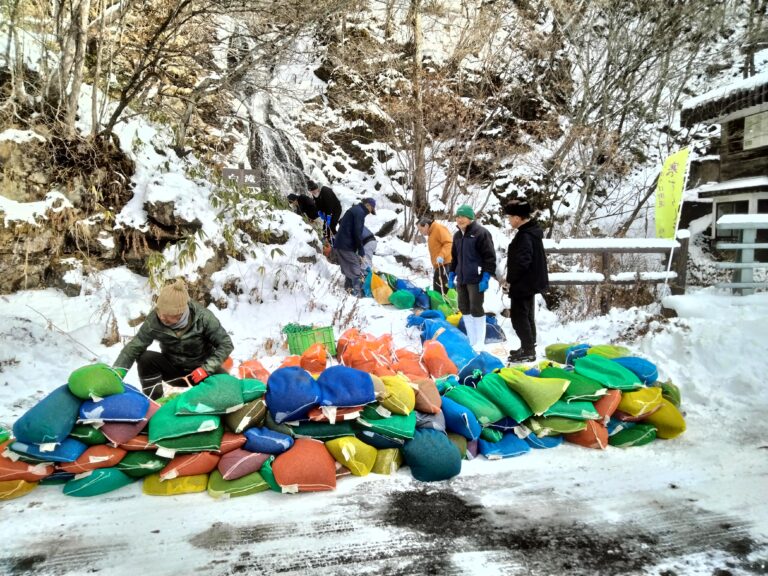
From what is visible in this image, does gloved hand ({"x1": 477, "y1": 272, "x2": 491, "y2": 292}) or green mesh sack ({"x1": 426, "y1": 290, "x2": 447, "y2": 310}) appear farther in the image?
green mesh sack ({"x1": 426, "y1": 290, "x2": 447, "y2": 310})

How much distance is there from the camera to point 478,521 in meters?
2.18

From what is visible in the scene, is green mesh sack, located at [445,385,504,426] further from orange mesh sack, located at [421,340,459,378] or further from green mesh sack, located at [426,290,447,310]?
green mesh sack, located at [426,290,447,310]

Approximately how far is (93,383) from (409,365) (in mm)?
2089

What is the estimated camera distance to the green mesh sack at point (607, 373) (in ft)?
9.72

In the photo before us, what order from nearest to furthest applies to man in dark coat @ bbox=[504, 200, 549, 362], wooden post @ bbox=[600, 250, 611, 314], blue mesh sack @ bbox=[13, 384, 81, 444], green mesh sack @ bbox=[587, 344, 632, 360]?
blue mesh sack @ bbox=[13, 384, 81, 444] → green mesh sack @ bbox=[587, 344, 632, 360] → man in dark coat @ bbox=[504, 200, 549, 362] → wooden post @ bbox=[600, 250, 611, 314]

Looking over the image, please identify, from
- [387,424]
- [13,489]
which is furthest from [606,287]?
[13,489]

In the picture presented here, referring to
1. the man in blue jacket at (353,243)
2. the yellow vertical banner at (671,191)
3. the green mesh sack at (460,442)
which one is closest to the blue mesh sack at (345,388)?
the green mesh sack at (460,442)

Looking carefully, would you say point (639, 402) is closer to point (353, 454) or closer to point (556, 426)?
point (556, 426)

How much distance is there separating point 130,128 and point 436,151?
7128 millimetres

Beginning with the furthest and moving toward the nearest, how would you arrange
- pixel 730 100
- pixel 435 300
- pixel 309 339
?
pixel 730 100, pixel 435 300, pixel 309 339

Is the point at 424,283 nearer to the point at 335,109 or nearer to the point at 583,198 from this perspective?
the point at 583,198

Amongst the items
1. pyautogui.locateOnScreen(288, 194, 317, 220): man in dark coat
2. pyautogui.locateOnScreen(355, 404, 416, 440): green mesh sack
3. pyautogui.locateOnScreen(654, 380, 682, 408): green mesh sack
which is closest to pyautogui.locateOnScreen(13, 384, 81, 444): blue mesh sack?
pyautogui.locateOnScreen(355, 404, 416, 440): green mesh sack

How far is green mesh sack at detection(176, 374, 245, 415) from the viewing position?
2463 millimetres

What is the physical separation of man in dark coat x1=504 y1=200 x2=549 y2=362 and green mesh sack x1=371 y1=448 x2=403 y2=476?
250 cm
